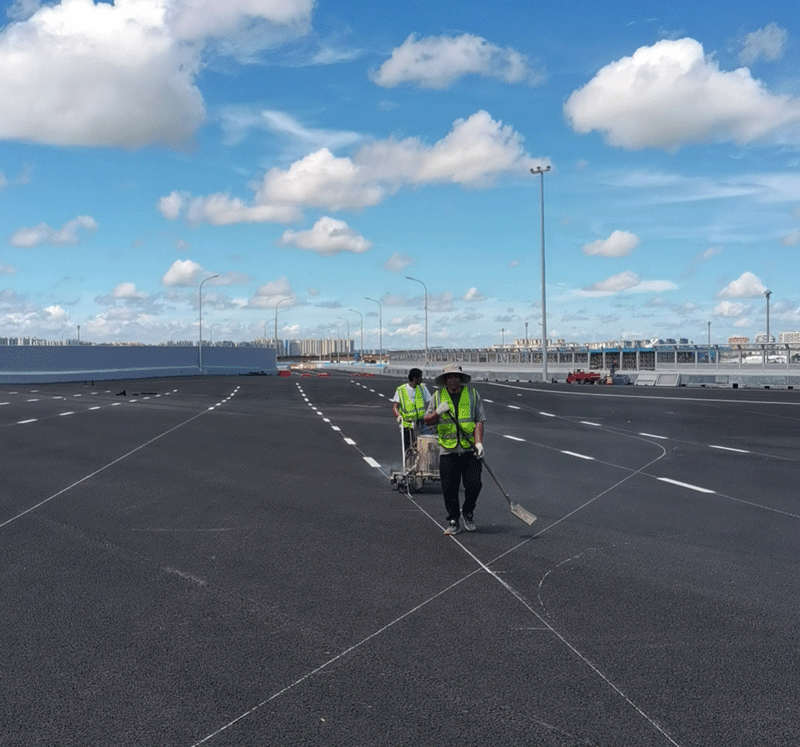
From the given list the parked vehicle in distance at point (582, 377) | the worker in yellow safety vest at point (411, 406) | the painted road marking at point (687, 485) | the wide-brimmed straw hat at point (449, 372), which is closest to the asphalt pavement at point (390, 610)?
the painted road marking at point (687, 485)

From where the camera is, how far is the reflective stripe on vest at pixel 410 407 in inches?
465

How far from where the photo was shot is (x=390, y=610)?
6301 millimetres

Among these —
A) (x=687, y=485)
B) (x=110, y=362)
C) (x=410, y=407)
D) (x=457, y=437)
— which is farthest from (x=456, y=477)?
(x=110, y=362)

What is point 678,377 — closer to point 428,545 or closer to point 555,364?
point 555,364

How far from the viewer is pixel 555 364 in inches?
3152

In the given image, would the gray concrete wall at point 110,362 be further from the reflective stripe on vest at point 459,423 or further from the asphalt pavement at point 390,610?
the reflective stripe on vest at point 459,423

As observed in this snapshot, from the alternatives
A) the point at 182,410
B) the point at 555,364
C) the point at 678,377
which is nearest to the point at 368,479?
the point at 182,410

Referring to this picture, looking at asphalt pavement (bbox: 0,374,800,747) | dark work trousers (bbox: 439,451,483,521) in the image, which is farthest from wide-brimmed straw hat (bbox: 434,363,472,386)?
asphalt pavement (bbox: 0,374,800,747)

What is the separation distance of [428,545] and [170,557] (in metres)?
2.28

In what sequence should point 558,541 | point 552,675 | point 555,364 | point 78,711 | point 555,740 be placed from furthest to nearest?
point 555,364, point 558,541, point 552,675, point 78,711, point 555,740

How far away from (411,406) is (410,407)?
0.06ft

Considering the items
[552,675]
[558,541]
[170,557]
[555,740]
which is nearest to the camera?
[555,740]

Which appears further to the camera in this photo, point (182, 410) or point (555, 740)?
point (182, 410)

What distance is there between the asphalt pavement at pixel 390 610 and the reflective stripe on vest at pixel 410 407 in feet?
3.15
